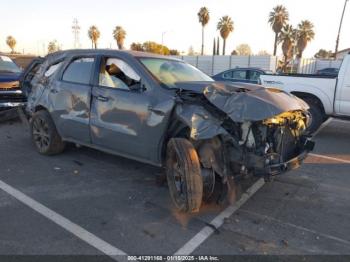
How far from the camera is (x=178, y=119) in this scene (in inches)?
161

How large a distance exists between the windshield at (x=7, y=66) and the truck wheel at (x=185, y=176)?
8046 mm

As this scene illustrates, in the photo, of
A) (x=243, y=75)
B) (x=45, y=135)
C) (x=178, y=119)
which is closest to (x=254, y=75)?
(x=243, y=75)

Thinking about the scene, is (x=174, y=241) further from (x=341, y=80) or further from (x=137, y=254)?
(x=341, y=80)

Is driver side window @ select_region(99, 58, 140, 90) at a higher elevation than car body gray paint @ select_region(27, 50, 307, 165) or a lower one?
higher

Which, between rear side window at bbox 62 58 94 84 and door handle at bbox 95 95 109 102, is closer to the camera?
door handle at bbox 95 95 109 102

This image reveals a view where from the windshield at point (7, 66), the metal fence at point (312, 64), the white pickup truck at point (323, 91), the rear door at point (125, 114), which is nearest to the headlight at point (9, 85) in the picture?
the windshield at point (7, 66)

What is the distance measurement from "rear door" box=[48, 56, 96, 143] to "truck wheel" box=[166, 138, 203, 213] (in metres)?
1.83

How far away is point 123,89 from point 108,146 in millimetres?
895

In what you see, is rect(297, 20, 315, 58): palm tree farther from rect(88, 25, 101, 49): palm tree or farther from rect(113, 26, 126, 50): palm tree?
rect(88, 25, 101, 49): palm tree

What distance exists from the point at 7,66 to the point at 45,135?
223 inches

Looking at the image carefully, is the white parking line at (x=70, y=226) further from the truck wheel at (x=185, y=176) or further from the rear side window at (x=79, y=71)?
the rear side window at (x=79, y=71)

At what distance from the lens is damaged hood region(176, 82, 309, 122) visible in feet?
11.9

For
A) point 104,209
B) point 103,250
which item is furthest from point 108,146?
point 103,250

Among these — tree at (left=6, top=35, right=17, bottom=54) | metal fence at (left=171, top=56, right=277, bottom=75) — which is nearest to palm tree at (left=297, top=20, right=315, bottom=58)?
metal fence at (left=171, top=56, right=277, bottom=75)
